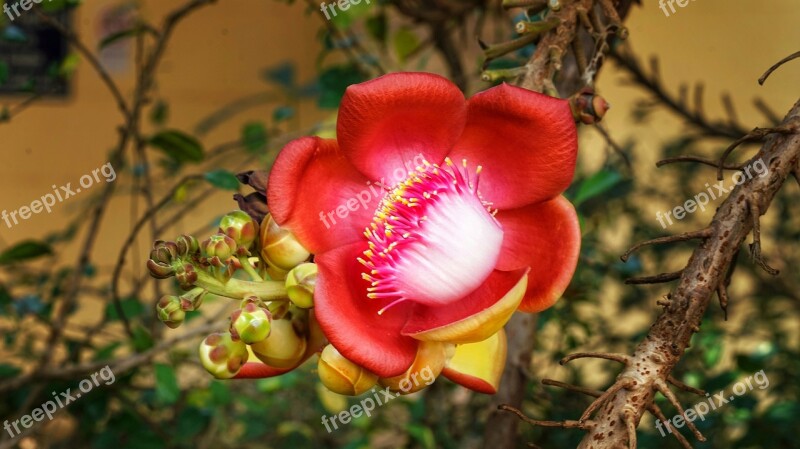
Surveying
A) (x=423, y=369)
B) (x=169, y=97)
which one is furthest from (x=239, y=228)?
(x=169, y=97)

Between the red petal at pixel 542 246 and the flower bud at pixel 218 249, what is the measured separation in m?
0.16

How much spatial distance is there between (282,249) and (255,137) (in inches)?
40.8

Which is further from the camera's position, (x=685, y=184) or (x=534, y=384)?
(x=685, y=184)

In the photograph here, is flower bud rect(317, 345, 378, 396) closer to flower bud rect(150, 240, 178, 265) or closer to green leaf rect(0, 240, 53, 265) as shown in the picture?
flower bud rect(150, 240, 178, 265)

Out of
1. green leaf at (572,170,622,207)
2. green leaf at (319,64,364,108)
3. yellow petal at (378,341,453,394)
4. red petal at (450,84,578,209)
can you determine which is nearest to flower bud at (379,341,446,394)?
yellow petal at (378,341,453,394)

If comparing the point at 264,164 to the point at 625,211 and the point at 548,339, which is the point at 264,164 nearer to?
the point at 548,339

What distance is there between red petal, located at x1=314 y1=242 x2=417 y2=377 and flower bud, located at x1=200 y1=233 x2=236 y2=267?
51mm

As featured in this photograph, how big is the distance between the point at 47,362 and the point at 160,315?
0.88 m

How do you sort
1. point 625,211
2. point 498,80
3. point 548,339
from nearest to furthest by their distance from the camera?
1. point 498,80
2. point 548,339
3. point 625,211

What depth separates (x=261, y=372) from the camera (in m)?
0.56

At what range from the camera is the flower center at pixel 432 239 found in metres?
0.50

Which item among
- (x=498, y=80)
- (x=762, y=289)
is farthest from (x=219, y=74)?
(x=498, y=80)

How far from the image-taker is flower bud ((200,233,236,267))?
49 cm

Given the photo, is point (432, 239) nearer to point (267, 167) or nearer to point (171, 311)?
point (171, 311)
